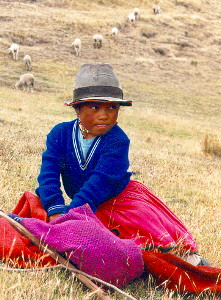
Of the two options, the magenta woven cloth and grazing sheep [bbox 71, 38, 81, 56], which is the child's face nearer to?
the magenta woven cloth

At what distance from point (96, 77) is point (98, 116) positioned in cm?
29

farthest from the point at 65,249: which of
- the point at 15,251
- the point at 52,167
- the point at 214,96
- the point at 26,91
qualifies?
the point at 214,96

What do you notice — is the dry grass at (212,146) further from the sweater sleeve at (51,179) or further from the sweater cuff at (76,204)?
the sweater cuff at (76,204)

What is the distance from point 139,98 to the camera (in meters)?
22.1

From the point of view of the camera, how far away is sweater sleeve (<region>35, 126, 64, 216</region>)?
2.89 meters

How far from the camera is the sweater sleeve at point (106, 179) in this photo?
110 inches

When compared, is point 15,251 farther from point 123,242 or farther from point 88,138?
point 88,138

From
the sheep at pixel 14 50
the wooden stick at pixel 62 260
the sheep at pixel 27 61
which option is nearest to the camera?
the wooden stick at pixel 62 260

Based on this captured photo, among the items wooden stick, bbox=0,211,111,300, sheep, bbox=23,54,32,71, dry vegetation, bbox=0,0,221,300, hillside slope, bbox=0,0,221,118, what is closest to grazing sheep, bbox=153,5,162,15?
dry vegetation, bbox=0,0,221,300

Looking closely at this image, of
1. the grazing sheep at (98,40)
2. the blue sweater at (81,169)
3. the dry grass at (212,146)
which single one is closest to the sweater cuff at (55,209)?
the blue sweater at (81,169)

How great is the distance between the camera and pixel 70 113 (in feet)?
47.6

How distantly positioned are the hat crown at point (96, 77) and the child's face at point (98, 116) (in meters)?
0.15

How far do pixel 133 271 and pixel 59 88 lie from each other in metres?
18.9

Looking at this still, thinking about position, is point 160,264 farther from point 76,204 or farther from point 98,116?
point 98,116
